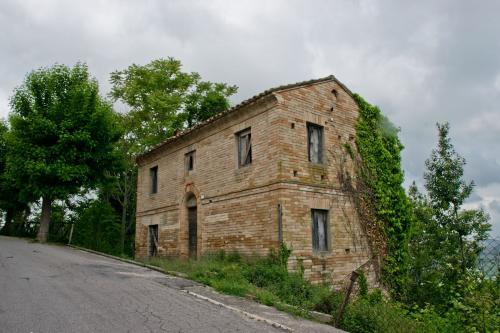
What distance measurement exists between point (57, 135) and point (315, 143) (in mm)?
13469

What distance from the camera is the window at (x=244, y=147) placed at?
13.3 m

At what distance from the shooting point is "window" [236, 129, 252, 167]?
13.3 metres

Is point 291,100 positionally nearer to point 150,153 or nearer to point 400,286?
point 400,286

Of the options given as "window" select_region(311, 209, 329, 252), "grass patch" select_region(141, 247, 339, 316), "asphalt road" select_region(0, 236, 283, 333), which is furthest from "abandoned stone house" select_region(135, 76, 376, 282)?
"asphalt road" select_region(0, 236, 283, 333)

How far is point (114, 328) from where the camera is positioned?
18.6 feet

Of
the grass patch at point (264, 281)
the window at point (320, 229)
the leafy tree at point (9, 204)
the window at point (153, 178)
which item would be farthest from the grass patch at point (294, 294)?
the leafy tree at point (9, 204)

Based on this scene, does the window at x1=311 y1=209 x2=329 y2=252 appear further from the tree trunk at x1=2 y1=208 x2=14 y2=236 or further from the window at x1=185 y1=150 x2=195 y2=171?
the tree trunk at x1=2 y1=208 x2=14 y2=236

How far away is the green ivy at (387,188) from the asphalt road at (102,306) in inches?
311

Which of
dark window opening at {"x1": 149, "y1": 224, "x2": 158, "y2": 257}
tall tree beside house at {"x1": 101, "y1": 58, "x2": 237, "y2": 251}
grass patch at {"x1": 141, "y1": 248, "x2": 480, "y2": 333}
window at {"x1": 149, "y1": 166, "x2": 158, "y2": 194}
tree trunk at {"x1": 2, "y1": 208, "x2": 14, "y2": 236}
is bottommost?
grass patch at {"x1": 141, "y1": 248, "x2": 480, "y2": 333}

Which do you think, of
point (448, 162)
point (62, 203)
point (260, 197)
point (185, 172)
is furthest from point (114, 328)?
point (62, 203)

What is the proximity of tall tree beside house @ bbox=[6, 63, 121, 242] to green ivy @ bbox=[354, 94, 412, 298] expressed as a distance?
1350cm

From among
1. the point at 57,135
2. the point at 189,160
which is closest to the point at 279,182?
the point at 189,160

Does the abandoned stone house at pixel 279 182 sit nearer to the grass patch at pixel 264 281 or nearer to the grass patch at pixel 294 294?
the grass patch at pixel 264 281

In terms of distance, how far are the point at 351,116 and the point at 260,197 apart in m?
5.11
